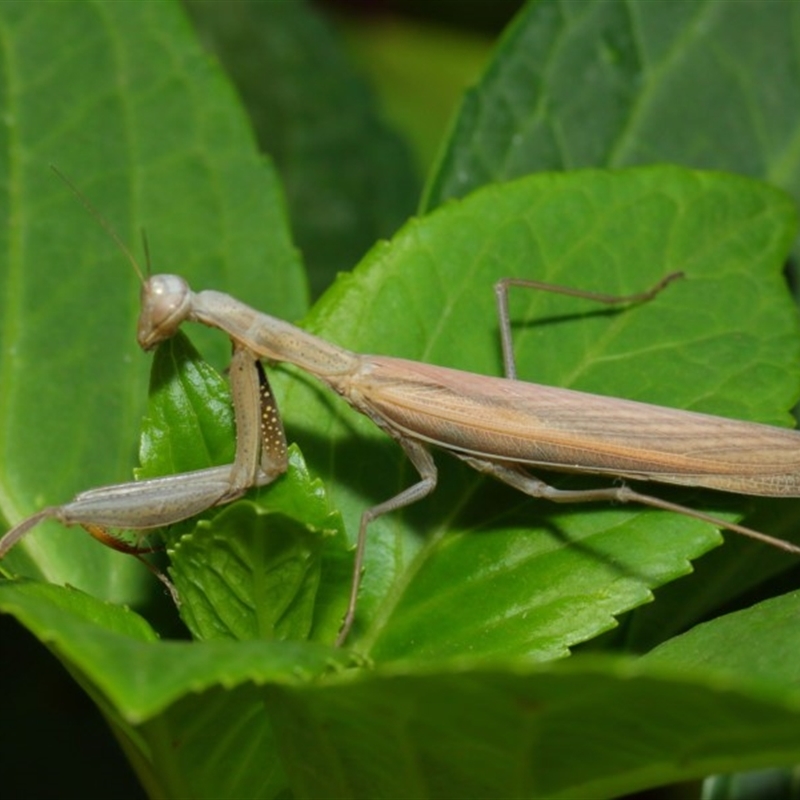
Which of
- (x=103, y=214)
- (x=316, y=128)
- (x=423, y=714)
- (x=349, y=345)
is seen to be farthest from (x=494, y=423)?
(x=316, y=128)

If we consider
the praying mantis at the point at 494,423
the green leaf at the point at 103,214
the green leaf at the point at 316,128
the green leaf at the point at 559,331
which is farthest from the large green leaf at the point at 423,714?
the green leaf at the point at 316,128

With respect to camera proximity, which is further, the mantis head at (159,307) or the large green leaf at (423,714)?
the mantis head at (159,307)

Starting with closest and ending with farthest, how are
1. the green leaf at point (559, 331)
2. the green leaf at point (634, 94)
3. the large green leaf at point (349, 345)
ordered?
the large green leaf at point (349, 345) < the green leaf at point (559, 331) < the green leaf at point (634, 94)

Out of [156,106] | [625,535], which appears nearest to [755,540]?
[625,535]

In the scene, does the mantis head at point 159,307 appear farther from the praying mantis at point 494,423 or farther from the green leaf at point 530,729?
the green leaf at point 530,729

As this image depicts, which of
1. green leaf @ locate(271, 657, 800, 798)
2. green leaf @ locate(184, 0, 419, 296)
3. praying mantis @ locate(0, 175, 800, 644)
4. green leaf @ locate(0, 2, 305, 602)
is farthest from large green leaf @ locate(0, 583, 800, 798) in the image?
green leaf @ locate(184, 0, 419, 296)

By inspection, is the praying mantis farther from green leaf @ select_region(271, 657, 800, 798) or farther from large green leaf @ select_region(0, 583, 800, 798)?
green leaf @ select_region(271, 657, 800, 798)

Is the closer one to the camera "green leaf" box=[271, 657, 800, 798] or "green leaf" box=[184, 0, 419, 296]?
"green leaf" box=[271, 657, 800, 798]

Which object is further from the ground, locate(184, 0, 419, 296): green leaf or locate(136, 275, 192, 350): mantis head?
locate(184, 0, 419, 296): green leaf
